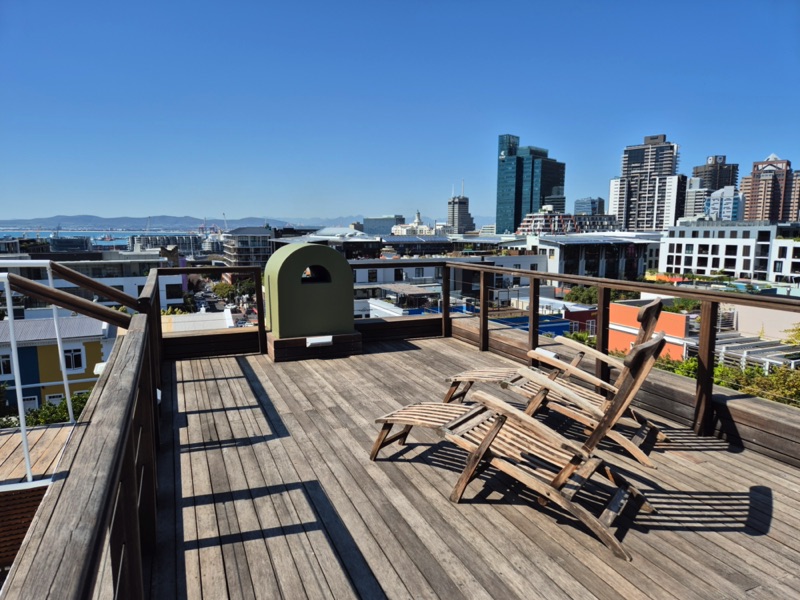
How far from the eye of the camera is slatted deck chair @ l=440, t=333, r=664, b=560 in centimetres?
239

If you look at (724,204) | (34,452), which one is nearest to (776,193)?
(724,204)

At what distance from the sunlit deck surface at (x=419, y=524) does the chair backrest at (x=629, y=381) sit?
548 millimetres

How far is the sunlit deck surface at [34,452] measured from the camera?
9.07 ft

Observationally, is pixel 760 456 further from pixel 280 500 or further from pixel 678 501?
pixel 280 500

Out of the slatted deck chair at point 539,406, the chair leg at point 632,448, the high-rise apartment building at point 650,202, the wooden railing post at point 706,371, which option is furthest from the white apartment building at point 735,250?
the high-rise apartment building at point 650,202

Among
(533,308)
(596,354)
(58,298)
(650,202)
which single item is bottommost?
(596,354)

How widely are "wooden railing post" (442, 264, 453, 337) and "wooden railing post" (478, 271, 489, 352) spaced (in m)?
0.59

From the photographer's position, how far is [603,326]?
424 centimetres

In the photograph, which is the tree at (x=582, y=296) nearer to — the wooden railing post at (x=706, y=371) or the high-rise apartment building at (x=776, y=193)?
the wooden railing post at (x=706, y=371)

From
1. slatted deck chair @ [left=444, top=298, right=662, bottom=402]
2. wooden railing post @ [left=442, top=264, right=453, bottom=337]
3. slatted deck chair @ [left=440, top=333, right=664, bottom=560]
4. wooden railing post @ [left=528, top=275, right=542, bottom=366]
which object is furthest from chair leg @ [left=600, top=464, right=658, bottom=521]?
wooden railing post @ [left=442, top=264, right=453, bottom=337]

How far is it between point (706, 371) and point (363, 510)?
2.58m

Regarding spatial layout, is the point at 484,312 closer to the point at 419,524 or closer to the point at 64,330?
the point at 419,524

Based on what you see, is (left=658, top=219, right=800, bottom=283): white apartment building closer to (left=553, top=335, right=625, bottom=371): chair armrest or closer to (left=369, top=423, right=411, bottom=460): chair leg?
(left=553, top=335, right=625, bottom=371): chair armrest

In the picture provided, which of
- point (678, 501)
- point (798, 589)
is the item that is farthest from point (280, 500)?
point (798, 589)
